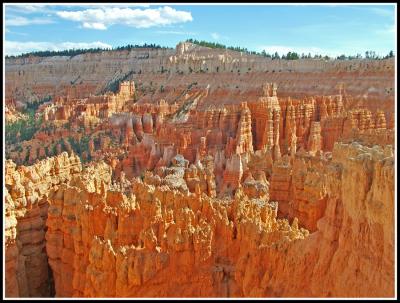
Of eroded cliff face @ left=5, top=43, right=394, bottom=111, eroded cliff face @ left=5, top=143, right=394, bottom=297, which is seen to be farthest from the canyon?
eroded cliff face @ left=5, top=43, right=394, bottom=111

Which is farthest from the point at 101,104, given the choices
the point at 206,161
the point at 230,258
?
the point at 230,258

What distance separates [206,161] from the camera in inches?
731

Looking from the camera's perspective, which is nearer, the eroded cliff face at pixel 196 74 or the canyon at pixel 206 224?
the canyon at pixel 206 224

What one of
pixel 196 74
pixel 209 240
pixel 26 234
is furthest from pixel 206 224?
pixel 196 74

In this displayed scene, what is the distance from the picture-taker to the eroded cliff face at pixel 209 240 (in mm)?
5918

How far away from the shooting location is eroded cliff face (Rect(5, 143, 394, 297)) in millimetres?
5918

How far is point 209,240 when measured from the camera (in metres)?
8.03

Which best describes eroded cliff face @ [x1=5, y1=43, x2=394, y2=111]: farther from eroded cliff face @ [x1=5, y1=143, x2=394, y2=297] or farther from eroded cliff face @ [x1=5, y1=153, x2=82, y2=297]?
eroded cliff face @ [x1=5, y1=153, x2=82, y2=297]

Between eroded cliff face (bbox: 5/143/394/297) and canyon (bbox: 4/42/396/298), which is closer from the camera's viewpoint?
eroded cliff face (bbox: 5/143/394/297)

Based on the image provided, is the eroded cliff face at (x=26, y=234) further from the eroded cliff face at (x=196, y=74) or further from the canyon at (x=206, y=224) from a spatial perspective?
the eroded cliff face at (x=196, y=74)

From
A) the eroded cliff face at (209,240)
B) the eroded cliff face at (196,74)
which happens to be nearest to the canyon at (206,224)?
the eroded cliff face at (209,240)

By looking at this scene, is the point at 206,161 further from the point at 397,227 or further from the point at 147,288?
the point at 397,227

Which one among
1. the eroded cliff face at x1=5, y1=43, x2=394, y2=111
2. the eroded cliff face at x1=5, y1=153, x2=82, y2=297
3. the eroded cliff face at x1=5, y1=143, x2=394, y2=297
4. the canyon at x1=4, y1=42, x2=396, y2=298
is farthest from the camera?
the eroded cliff face at x1=5, y1=43, x2=394, y2=111

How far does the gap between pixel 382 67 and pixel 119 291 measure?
31.9 metres
